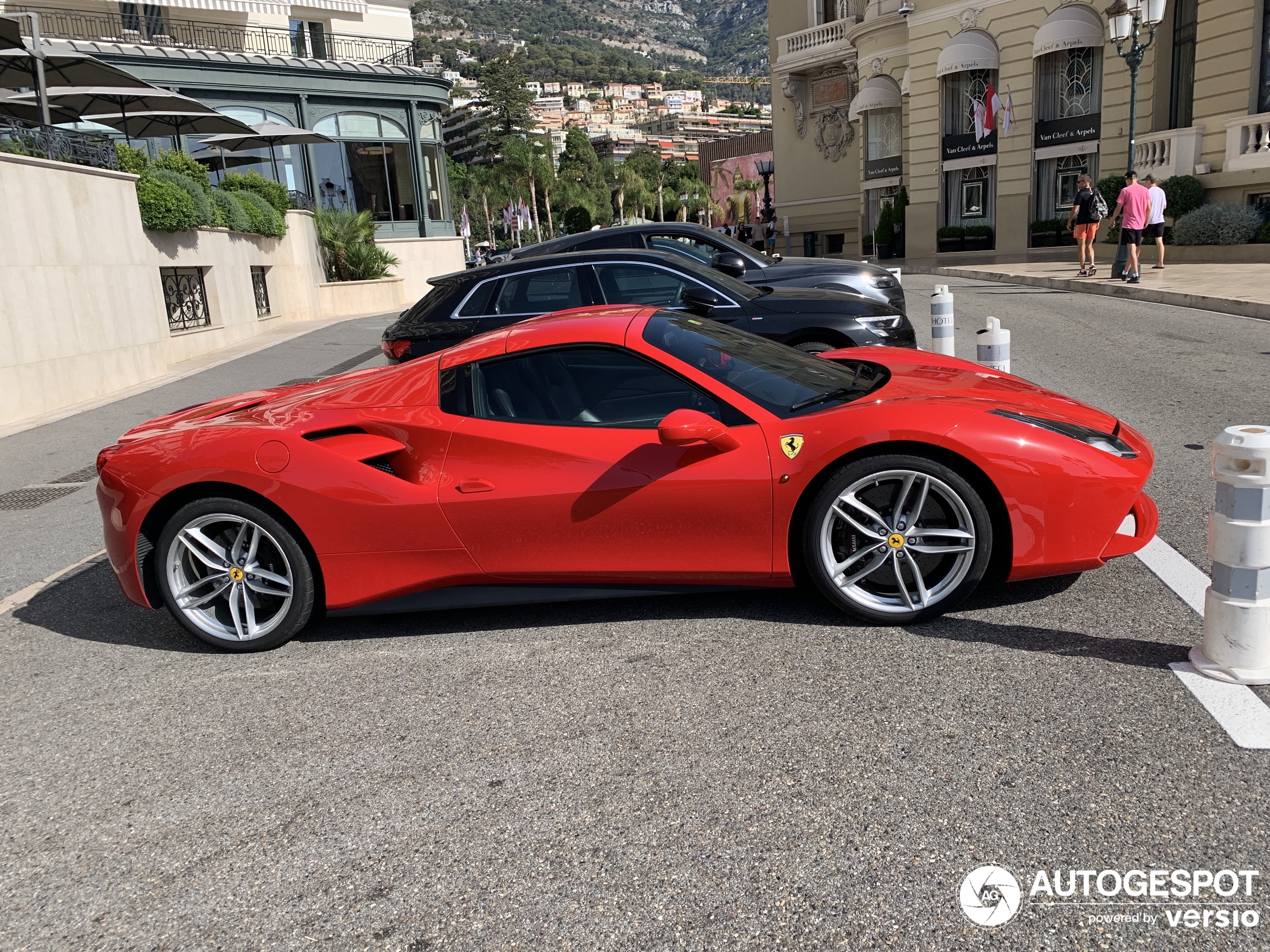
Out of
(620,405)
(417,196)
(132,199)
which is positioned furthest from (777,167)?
(620,405)

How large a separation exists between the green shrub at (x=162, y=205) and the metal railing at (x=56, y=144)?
110 centimetres

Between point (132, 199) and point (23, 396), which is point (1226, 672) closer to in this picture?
point (23, 396)

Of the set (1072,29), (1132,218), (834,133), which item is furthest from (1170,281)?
(834,133)

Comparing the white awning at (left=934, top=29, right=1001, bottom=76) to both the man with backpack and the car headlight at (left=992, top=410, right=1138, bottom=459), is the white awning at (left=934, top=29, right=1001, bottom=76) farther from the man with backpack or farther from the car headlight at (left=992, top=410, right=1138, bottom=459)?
the car headlight at (left=992, top=410, right=1138, bottom=459)

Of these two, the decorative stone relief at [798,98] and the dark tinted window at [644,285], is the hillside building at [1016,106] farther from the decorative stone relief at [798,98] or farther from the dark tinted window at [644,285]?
the dark tinted window at [644,285]

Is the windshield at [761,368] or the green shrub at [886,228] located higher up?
the windshield at [761,368]

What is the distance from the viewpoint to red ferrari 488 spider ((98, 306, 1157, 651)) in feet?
13.7

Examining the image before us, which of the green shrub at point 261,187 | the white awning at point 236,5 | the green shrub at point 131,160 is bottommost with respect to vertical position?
the green shrub at point 261,187

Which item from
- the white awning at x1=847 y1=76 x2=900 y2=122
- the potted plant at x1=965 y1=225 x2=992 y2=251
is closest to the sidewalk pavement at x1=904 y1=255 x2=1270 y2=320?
the potted plant at x1=965 y1=225 x2=992 y2=251

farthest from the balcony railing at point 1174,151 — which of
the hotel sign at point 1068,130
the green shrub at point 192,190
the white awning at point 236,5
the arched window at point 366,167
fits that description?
the white awning at point 236,5

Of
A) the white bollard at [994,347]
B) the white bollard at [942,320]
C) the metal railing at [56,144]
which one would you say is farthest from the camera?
the metal railing at [56,144]

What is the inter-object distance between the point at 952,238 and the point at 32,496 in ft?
116

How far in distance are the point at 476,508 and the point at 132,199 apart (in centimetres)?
1445

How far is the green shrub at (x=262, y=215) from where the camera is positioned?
2336 cm
